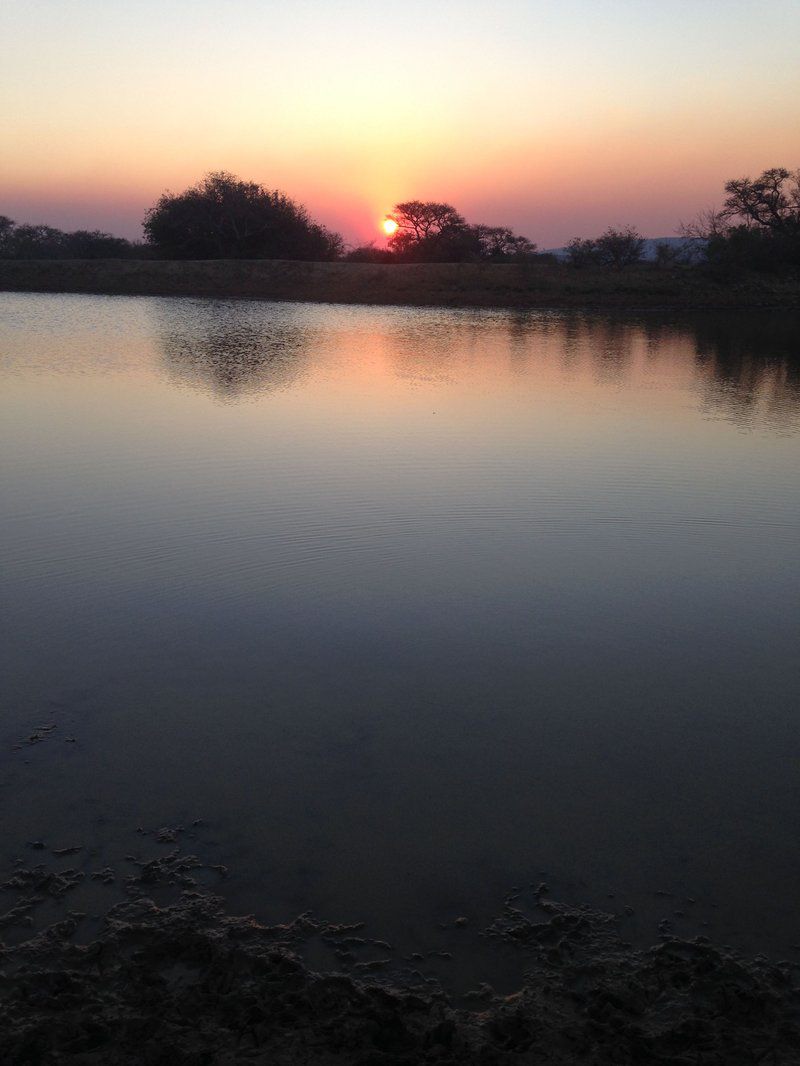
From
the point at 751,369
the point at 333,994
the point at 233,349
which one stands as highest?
the point at 233,349

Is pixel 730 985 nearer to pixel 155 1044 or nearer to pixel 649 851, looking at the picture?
pixel 649 851

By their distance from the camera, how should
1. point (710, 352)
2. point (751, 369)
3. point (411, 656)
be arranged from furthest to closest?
point (710, 352) → point (751, 369) → point (411, 656)

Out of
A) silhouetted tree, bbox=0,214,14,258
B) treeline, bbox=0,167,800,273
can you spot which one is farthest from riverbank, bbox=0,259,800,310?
silhouetted tree, bbox=0,214,14,258

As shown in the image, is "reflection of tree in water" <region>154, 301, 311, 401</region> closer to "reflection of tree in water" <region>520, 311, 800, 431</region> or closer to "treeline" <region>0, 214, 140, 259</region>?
"reflection of tree in water" <region>520, 311, 800, 431</region>

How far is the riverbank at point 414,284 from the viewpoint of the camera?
38.8 m

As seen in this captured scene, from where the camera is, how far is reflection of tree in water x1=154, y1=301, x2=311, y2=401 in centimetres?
1480

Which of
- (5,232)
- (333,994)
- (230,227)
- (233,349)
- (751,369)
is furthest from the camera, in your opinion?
(5,232)

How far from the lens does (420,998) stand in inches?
101

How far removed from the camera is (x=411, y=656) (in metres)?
4.94

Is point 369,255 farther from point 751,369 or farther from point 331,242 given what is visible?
point 751,369

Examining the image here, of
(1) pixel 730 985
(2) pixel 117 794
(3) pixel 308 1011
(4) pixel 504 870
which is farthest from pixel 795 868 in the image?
(2) pixel 117 794

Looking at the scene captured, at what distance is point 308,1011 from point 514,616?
3265mm

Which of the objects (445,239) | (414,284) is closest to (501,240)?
(445,239)

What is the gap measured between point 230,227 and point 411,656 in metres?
52.1
